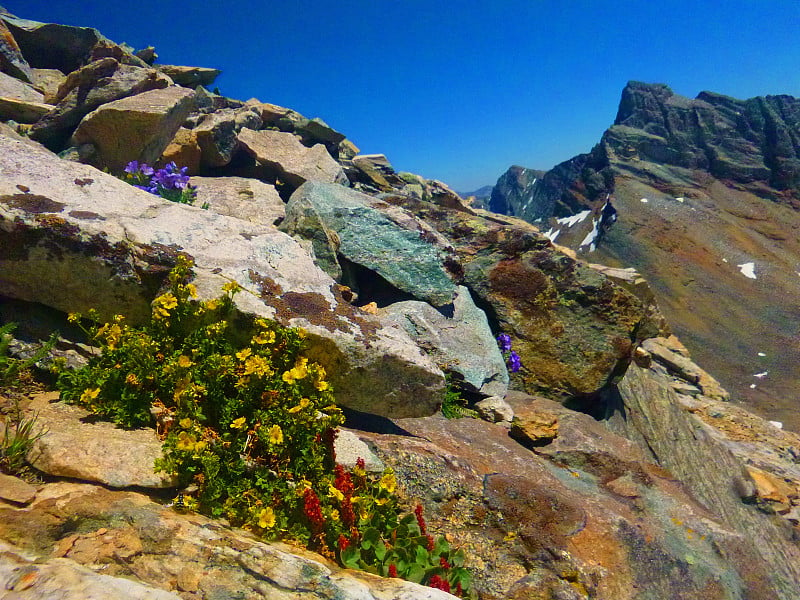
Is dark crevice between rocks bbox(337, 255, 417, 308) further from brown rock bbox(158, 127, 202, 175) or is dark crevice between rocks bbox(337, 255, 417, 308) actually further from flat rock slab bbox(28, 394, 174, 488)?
brown rock bbox(158, 127, 202, 175)

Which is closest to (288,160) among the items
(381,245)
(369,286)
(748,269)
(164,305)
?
(381,245)

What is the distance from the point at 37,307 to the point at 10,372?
901mm

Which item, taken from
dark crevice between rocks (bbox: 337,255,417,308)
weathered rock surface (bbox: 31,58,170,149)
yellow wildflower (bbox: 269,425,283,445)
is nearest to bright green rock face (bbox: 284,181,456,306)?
dark crevice between rocks (bbox: 337,255,417,308)

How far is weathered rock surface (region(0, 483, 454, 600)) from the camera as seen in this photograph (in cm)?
243

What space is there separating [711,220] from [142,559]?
60.2m

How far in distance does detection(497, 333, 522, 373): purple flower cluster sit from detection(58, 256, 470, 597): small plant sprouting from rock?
5.53 m

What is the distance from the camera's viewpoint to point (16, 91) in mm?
13000

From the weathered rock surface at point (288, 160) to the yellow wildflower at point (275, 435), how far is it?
34.2 ft

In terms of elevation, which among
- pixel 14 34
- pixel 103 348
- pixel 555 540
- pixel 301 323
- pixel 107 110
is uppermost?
pixel 14 34

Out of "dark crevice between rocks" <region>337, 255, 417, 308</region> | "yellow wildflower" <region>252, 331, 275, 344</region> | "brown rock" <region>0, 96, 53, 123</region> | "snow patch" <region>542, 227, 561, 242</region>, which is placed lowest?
"yellow wildflower" <region>252, 331, 275, 344</region>

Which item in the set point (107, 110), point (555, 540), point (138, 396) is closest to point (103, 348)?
point (138, 396)

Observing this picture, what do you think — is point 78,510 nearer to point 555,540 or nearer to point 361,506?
point 361,506

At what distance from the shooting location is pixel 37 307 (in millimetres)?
4883

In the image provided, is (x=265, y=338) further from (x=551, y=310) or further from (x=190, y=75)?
(x=190, y=75)
